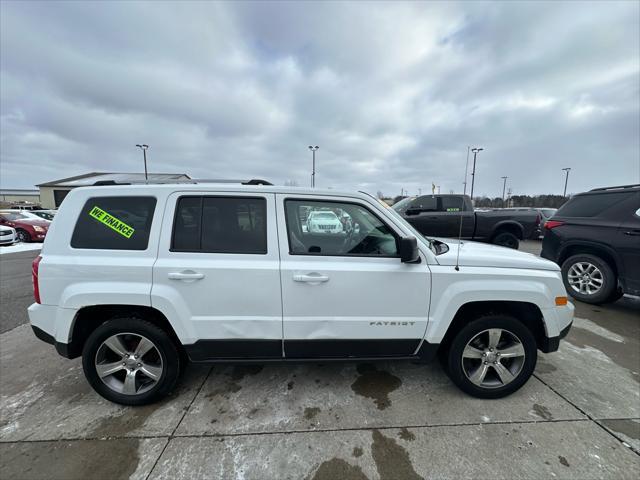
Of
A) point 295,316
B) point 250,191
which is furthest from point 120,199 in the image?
point 295,316

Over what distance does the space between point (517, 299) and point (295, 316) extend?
192 cm

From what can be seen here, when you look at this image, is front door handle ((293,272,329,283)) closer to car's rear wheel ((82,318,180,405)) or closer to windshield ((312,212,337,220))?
windshield ((312,212,337,220))

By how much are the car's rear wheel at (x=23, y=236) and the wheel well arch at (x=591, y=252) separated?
1935 cm

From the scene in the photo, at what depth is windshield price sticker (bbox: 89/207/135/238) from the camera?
92.4 inches

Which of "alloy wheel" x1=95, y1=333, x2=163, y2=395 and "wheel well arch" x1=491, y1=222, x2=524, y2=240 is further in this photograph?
"wheel well arch" x1=491, y1=222, x2=524, y2=240

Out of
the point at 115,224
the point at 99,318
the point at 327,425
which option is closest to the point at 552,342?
the point at 327,425

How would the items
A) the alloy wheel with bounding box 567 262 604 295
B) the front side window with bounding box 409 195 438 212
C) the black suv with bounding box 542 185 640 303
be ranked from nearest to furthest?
1. the black suv with bounding box 542 185 640 303
2. the alloy wheel with bounding box 567 262 604 295
3. the front side window with bounding box 409 195 438 212

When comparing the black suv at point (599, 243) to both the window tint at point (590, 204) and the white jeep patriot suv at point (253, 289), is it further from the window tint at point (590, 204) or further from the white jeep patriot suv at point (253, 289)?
the white jeep patriot suv at point (253, 289)

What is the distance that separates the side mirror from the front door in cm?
14

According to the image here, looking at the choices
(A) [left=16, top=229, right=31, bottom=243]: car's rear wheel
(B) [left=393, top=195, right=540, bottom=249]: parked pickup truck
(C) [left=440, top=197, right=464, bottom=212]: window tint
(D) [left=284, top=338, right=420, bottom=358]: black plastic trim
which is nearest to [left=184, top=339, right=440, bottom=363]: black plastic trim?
(D) [left=284, top=338, right=420, bottom=358]: black plastic trim

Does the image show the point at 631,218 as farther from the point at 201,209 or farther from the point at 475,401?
the point at 201,209

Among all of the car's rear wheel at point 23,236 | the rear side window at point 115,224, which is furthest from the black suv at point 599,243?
the car's rear wheel at point 23,236

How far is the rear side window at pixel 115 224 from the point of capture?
2326mm

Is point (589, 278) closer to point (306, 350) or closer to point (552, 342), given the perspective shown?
point (552, 342)
